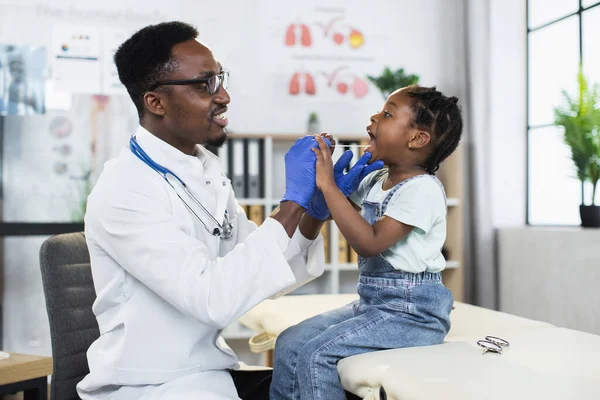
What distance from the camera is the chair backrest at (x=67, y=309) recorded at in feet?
4.64

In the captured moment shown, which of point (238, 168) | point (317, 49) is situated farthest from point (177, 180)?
point (317, 49)

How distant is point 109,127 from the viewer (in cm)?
393

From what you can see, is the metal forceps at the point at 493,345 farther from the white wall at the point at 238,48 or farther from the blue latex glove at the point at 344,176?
the white wall at the point at 238,48

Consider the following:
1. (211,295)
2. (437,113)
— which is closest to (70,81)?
(437,113)

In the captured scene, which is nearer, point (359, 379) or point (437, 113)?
point (359, 379)

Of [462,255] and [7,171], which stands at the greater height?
[7,171]

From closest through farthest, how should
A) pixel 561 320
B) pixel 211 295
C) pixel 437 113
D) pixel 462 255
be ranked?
1. pixel 211 295
2. pixel 437 113
3. pixel 561 320
4. pixel 462 255

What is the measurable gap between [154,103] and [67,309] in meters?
0.49

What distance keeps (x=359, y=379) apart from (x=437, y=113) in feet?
2.38

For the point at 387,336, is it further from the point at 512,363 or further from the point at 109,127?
the point at 109,127

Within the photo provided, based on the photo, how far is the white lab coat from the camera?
1157 millimetres

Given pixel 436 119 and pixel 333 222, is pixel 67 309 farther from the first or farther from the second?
pixel 333 222

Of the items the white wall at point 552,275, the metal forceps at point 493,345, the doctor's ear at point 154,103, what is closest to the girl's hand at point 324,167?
the doctor's ear at point 154,103

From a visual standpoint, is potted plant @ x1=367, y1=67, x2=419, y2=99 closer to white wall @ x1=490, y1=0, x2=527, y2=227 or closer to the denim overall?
white wall @ x1=490, y1=0, x2=527, y2=227
